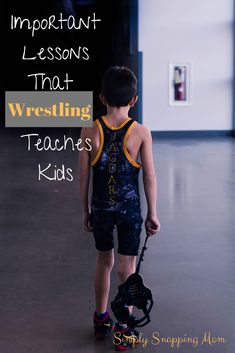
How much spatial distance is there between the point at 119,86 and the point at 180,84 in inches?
410

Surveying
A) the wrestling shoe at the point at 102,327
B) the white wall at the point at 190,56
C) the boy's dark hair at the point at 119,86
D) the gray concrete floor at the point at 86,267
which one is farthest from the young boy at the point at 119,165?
the white wall at the point at 190,56

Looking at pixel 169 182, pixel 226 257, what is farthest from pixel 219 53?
pixel 226 257

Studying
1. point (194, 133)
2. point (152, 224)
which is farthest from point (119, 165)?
point (194, 133)

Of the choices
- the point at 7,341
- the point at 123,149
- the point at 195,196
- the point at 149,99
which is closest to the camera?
the point at 123,149

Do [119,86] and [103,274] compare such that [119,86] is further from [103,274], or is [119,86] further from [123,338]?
[123,338]

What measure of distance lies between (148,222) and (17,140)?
31.3 feet

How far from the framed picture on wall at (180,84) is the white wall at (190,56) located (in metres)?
0.08

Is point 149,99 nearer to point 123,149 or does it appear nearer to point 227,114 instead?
point 227,114

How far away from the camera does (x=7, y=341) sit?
3.07 meters

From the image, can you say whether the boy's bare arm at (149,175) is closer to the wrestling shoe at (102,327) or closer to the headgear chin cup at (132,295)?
the headgear chin cup at (132,295)

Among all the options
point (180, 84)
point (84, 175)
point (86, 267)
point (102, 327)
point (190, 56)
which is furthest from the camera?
point (180, 84)

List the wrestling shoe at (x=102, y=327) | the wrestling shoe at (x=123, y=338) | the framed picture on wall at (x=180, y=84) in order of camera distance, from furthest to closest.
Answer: the framed picture on wall at (x=180, y=84), the wrestling shoe at (x=102, y=327), the wrestling shoe at (x=123, y=338)

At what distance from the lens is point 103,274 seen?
303 centimetres

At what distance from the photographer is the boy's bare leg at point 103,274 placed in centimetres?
300
